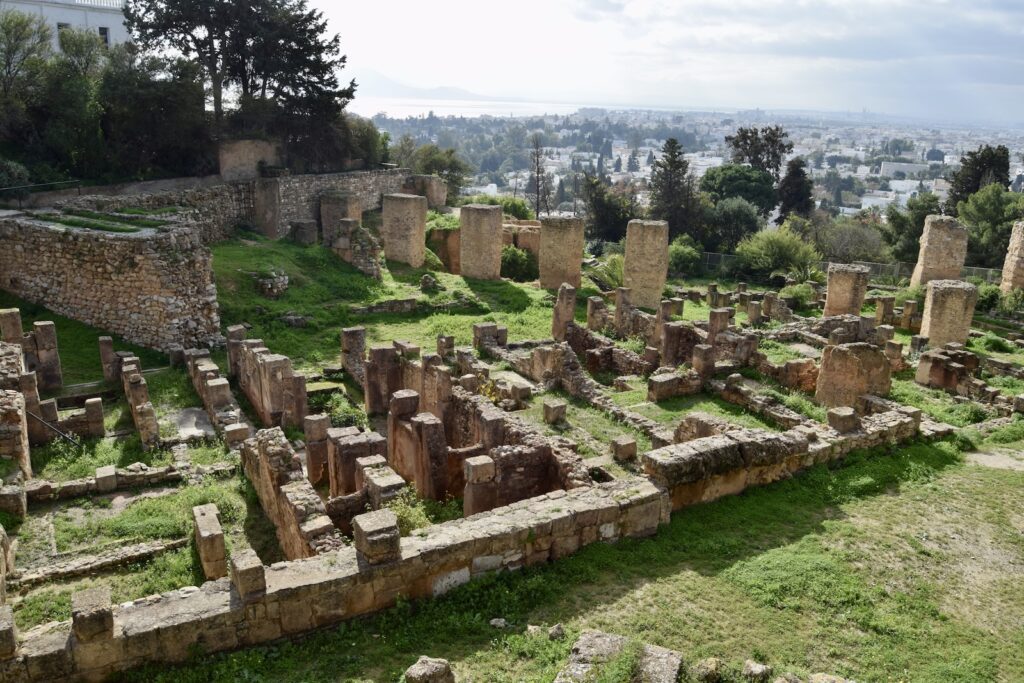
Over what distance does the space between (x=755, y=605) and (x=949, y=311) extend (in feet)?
63.2

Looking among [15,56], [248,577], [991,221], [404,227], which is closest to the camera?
[248,577]

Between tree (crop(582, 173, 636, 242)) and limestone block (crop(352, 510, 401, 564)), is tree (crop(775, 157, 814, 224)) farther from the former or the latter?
limestone block (crop(352, 510, 401, 564))

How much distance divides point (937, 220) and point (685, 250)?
1234cm

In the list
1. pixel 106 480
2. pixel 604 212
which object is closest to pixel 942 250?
pixel 604 212

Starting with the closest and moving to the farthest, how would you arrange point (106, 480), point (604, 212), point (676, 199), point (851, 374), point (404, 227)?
point (106, 480) < point (851, 374) < point (404, 227) < point (676, 199) < point (604, 212)

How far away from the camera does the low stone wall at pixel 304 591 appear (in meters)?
7.42

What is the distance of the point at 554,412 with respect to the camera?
15.1m

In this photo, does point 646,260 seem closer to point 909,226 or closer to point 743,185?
point 909,226

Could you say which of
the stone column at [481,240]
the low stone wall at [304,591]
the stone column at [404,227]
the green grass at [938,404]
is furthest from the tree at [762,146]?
the low stone wall at [304,591]

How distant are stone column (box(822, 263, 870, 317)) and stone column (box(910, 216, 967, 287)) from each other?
5371mm

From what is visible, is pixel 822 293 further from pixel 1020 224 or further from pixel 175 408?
pixel 175 408

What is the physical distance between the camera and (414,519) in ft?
32.8

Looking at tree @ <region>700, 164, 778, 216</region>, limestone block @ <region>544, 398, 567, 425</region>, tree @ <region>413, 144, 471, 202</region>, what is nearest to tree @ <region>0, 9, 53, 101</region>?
tree @ <region>413, 144, 471, 202</region>

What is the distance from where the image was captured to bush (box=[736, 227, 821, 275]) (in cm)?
3856
